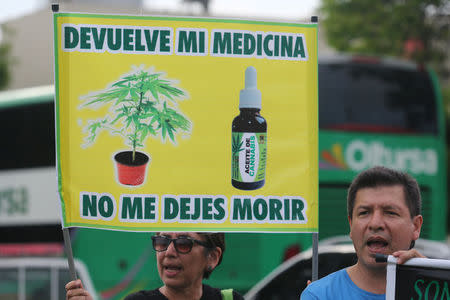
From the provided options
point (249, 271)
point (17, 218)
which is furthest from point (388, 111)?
point (17, 218)

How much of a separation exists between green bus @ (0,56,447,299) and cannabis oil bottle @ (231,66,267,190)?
5.44 meters

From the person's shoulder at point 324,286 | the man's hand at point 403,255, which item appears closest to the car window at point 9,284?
the person's shoulder at point 324,286

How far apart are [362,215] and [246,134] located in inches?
25.0

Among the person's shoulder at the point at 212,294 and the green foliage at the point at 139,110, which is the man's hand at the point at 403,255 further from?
the green foliage at the point at 139,110

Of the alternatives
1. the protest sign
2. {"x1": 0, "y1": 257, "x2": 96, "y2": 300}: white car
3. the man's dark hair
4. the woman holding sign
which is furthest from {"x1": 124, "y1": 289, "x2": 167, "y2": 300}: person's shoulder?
{"x1": 0, "y1": 257, "x2": 96, "y2": 300}: white car

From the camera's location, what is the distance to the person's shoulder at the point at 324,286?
2.82m

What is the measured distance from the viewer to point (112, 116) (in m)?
3.28

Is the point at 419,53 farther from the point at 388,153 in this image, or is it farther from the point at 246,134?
the point at 246,134

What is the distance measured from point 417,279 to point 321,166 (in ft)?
21.1

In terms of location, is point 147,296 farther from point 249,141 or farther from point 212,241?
point 249,141

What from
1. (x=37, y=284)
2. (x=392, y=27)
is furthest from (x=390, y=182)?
(x=392, y=27)

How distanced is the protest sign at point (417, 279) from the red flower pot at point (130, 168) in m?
1.09

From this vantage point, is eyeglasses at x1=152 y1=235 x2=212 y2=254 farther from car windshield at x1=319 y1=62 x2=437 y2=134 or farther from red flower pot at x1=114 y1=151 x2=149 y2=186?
car windshield at x1=319 y1=62 x2=437 y2=134

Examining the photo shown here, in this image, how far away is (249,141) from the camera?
10.8 ft
